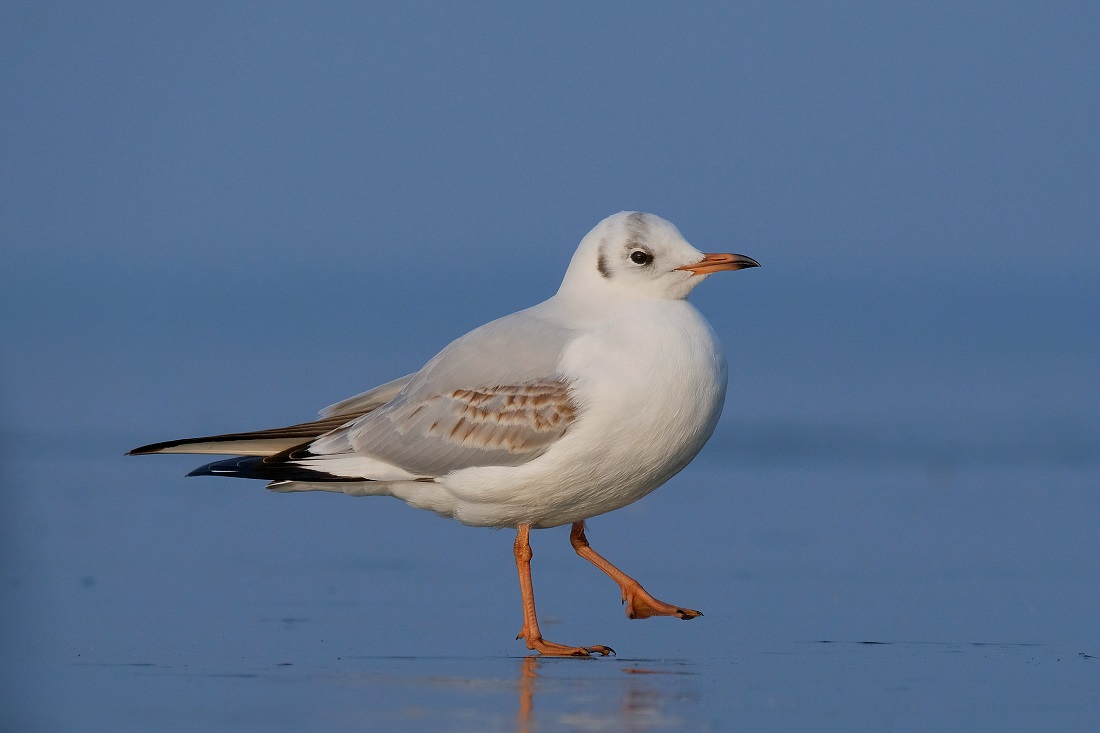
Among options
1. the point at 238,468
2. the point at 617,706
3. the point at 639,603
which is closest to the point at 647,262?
the point at 639,603

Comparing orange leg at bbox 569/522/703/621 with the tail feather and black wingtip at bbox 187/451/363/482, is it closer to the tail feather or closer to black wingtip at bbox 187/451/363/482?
black wingtip at bbox 187/451/363/482

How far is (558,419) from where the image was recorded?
653cm

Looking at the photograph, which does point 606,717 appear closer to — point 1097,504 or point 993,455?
point 1097,504

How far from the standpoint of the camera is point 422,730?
15.5 ft

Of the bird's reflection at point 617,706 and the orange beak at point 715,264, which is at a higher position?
the orange beak at point 715,264

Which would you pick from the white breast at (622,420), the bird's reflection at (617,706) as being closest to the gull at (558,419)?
the white breast at (622,420)

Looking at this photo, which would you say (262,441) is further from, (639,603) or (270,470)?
(639,603)

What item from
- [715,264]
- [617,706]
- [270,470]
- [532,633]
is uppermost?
[715,264]

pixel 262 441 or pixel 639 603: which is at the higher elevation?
pixel 262 441

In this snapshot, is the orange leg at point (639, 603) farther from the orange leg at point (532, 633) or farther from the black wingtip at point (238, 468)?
the black wingtip at point (238, 468)

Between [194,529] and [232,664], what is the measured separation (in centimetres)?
374

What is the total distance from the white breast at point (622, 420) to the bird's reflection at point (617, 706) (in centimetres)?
92

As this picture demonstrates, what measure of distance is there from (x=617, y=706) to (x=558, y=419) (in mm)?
1701

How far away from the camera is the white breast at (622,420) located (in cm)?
641
